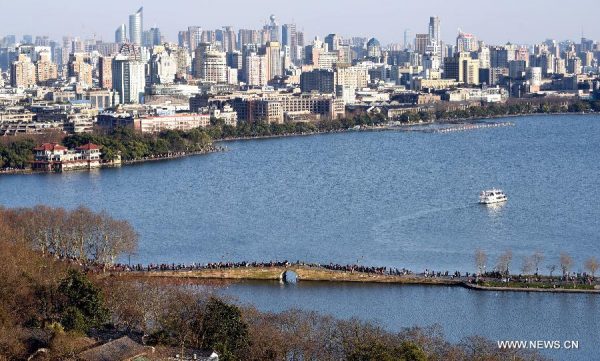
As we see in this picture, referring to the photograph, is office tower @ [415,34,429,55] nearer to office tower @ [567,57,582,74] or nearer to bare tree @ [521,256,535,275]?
office tower @ [567,57,582,74]

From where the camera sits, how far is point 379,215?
13836 millimetres

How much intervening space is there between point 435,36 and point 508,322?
66163 millimetres

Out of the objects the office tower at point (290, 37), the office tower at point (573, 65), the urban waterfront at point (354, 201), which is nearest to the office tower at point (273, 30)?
the office tower at point (290, 37)

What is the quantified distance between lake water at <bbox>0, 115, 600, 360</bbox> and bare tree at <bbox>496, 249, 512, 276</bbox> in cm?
18

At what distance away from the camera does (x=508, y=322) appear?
904 cm

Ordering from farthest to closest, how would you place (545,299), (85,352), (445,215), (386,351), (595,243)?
(445,215), (595,243), (545,299), (85,352), (386,351)

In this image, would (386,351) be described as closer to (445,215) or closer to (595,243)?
(595,243)

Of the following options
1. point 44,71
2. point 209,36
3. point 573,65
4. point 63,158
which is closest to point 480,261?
point 63,158

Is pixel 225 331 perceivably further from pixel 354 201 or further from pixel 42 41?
pixel 42 41

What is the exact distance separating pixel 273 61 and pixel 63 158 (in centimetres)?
3277

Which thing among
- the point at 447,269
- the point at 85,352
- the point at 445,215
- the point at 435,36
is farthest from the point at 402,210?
the point at 435,36

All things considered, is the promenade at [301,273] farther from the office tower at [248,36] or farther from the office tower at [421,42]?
the office tower at [248,36]

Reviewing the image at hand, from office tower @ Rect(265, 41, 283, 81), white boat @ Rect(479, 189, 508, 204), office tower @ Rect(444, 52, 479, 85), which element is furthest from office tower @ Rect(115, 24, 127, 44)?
white boat @ Rect(479, 189, 508, 204)

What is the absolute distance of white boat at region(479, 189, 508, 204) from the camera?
48.1 feet
